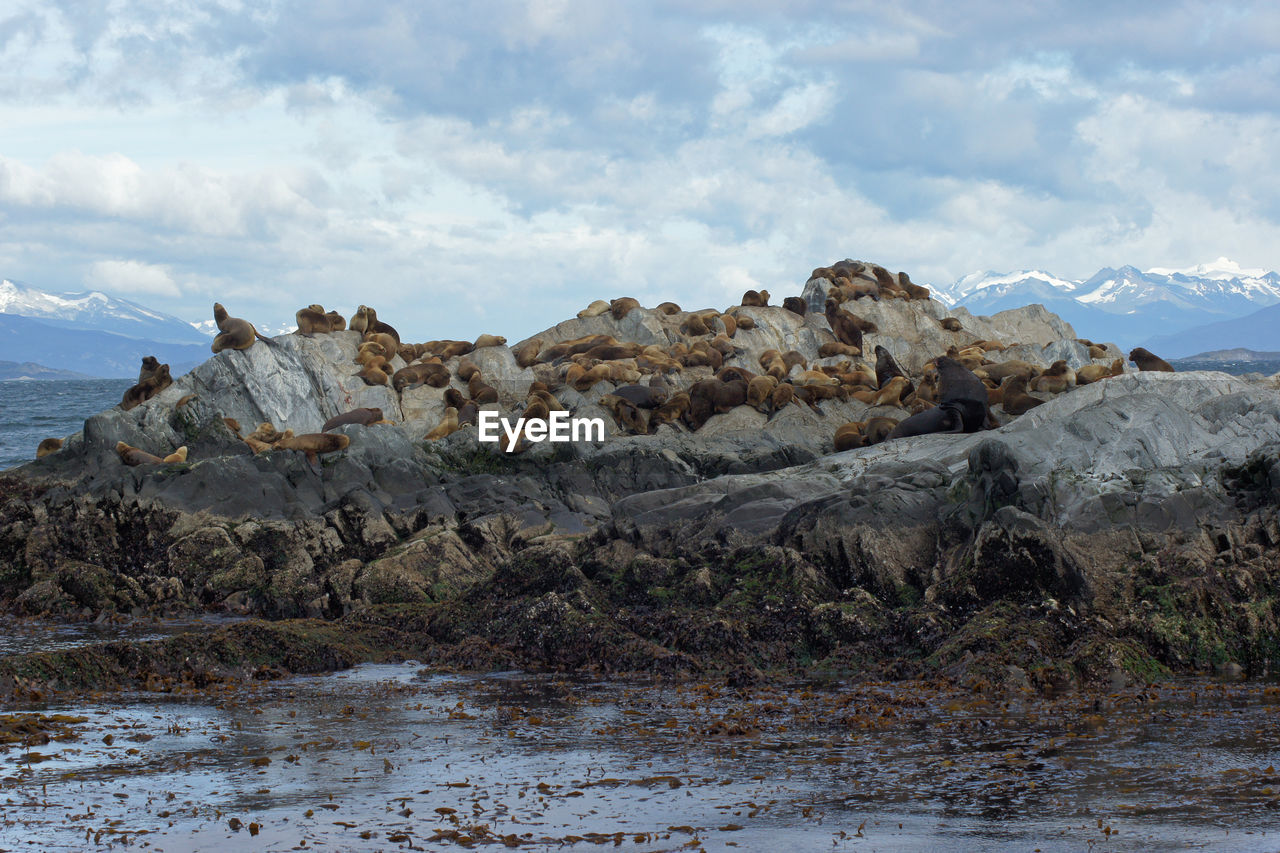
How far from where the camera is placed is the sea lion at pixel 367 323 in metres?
27.9

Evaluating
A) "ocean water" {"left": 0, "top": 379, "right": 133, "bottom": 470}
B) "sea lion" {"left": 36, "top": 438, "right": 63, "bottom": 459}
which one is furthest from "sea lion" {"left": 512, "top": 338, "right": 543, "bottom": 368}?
"ocean water" {"left": 0, "top": 379, "right": 133, "bottom": 470}

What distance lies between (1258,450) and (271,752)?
1062 centimetres

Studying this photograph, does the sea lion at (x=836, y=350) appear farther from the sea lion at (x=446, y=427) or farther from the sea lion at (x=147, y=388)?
the sea lion at (x=147, y=388)

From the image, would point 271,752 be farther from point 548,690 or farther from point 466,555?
point 466,555

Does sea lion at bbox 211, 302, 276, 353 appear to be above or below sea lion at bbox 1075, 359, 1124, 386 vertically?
above

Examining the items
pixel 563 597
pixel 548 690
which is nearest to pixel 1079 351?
pixel 563 597

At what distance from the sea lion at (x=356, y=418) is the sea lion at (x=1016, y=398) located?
38.3 feet

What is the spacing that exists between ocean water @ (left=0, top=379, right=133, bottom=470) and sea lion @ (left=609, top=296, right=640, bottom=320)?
1384cm

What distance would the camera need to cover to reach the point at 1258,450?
42.2 ft

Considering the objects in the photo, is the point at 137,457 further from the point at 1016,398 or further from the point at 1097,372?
the point at 1097,372

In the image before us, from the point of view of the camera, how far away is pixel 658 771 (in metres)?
7.67

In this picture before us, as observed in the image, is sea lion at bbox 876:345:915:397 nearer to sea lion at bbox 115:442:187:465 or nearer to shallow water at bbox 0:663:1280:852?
sea lion at bbox 115:442:187:465

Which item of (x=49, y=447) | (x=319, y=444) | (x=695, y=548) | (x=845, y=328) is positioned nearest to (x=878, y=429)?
(x=695, y=548)

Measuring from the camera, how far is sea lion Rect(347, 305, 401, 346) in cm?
2792
